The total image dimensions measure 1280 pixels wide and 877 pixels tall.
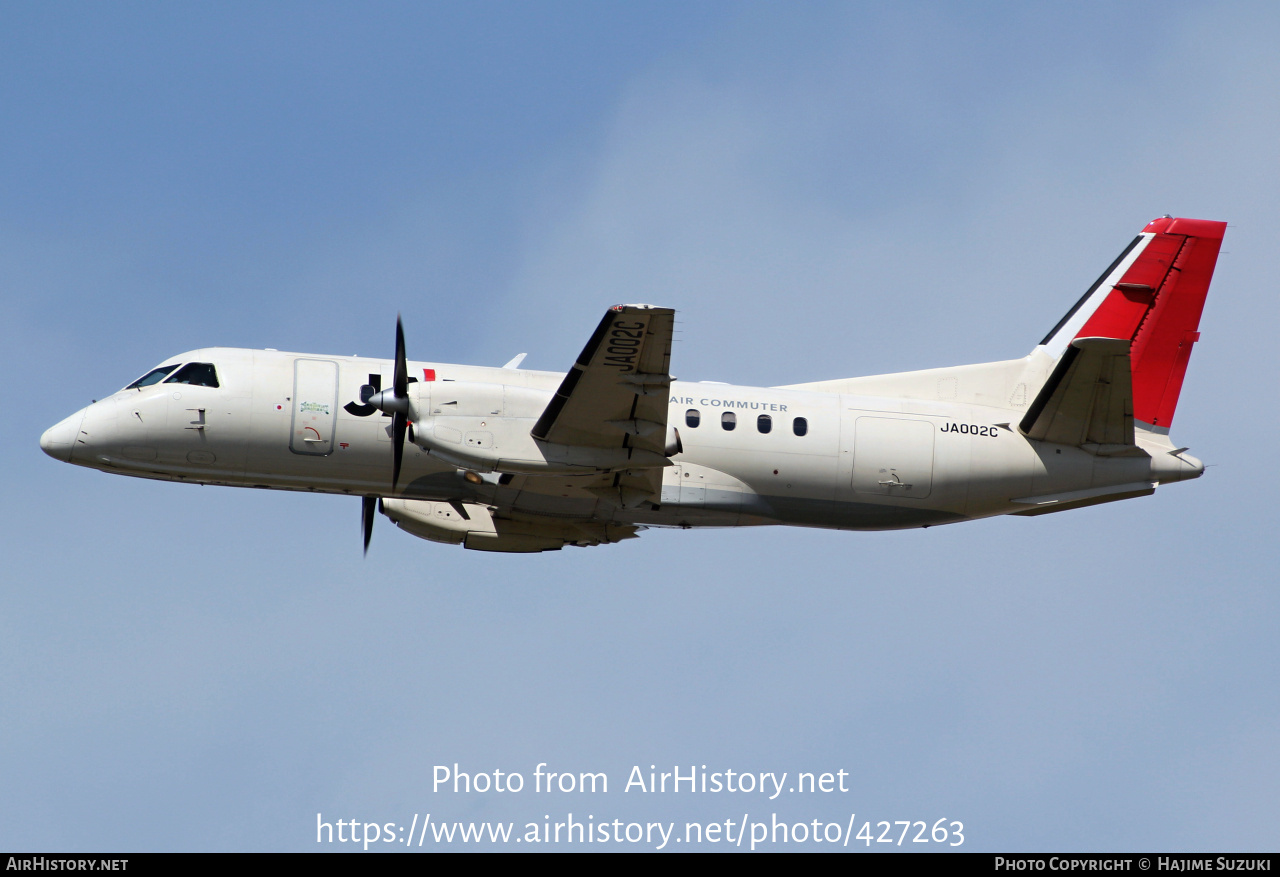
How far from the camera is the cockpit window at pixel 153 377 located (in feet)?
71.7

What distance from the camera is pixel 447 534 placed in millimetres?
24188

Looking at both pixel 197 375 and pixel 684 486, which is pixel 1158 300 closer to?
pixel 684 486

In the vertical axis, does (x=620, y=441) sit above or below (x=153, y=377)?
below

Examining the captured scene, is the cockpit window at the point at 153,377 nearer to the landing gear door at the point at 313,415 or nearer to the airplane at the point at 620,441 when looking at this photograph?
the airplane at the point at 620,441

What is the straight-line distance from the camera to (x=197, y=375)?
854 inches

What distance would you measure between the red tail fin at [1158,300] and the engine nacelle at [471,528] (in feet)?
33.5

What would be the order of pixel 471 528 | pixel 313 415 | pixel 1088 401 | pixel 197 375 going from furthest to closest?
pixel 471 528, pixel 1088 401, pixel 197 375, pixel 313 415

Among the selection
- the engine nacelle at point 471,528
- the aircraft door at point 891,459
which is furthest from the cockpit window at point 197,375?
the aircraft door at point 891,459

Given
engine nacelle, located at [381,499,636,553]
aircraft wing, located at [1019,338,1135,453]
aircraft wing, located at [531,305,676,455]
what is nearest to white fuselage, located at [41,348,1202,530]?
aircraft wing, located at [1019,338,1135,453]

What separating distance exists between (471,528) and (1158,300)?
13.3m

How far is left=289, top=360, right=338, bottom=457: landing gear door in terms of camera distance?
21.3 m

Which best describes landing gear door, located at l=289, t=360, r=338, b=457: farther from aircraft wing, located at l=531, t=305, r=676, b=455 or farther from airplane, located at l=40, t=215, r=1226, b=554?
aircraft wing, located at l=531, t=305, r=676, b=455

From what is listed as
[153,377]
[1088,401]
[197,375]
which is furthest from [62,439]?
[1088,401]

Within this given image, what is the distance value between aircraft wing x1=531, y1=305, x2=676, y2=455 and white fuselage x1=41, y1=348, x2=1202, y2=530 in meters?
0.53
